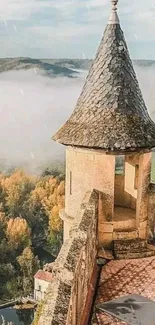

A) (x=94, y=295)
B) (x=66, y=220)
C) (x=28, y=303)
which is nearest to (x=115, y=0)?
(x=66, y=220)

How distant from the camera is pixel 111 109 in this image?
10.0 m

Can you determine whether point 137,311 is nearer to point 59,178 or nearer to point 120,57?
point 120,57

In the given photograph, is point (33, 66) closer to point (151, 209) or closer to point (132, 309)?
point (151, 209)

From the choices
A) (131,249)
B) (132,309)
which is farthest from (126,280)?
(132,309)

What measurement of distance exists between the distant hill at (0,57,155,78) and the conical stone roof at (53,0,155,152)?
3697cm

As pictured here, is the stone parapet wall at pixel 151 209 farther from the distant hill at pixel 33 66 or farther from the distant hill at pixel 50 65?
the distant hill at pixel 33 66

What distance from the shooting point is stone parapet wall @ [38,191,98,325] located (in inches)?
234

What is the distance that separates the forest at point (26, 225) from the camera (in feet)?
164

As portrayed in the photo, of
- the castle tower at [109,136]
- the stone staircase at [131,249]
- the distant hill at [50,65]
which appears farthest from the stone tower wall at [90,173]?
the distant hill at [50,65]

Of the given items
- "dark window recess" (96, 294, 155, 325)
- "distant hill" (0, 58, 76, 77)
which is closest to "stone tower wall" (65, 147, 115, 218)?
"dark window recess" (96, 294, 155, 325)

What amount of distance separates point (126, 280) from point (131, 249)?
100 centimetres

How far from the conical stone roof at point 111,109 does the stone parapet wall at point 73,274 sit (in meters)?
1.06

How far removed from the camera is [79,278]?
7543 millimetres

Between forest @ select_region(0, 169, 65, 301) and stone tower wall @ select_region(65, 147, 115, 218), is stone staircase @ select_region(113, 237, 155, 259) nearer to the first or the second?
stone tower wall @ select_region(65, 147, 115, 218)
